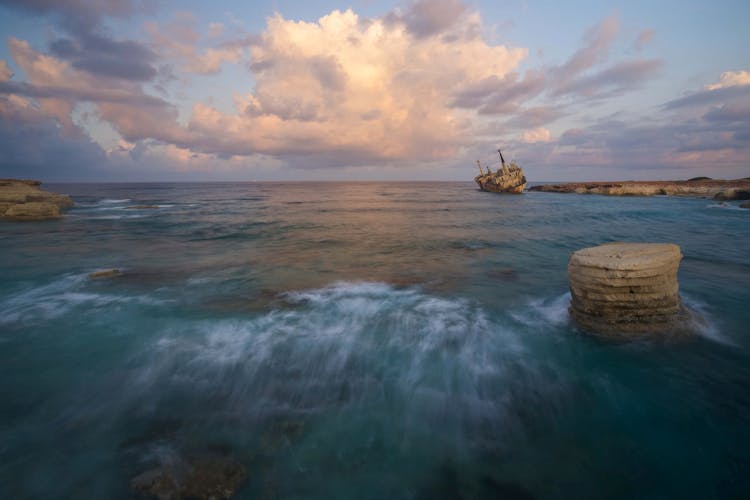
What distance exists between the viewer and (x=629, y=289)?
7.42m

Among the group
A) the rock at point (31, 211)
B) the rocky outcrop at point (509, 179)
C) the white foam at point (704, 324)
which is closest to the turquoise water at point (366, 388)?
the white foam at point (704, 324)

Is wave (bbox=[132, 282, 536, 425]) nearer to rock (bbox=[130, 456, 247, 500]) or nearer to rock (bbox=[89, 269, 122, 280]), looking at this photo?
rock (bbox=[130, 456, 247, 500])

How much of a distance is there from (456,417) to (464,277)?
810 centimetres

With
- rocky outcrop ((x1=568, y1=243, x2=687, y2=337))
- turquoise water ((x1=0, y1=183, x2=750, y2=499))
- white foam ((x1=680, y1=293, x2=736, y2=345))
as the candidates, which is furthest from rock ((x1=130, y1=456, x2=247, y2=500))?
white foam ((x1=680, y1=293, x2=736, y2=345))

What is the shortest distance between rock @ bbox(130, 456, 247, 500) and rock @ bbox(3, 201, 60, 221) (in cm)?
3842

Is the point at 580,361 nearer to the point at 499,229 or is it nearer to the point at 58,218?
the point at 499,229

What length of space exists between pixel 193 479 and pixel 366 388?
10.0 feet

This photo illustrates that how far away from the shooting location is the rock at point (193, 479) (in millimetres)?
3955

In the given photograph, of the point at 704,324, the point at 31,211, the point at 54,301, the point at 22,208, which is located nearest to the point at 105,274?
the point at 54,301

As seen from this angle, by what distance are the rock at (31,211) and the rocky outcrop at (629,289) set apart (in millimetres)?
42045

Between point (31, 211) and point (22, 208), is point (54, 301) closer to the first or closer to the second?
point (22, 208)

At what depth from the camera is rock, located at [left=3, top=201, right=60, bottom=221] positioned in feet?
95.5

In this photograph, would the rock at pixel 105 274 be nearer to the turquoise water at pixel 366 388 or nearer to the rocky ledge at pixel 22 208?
the turquoise water at pixel 366 388

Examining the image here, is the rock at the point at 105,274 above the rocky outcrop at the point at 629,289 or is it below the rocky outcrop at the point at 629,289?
below
